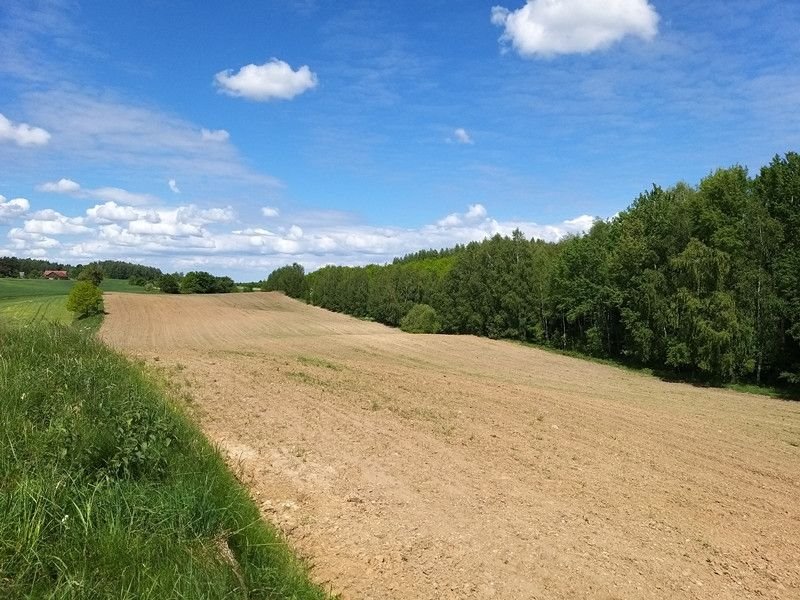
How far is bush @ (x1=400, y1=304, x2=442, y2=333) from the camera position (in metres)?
64.8

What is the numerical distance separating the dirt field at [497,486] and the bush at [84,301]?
54.1 metres

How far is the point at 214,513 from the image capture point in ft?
16.6

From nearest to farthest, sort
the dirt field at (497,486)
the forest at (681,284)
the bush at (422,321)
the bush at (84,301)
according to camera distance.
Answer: the dirt field at (497,486) → the forest at (681,284) → the bush at (84,301) → the bush at (422,321)

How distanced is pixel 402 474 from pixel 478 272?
174ft

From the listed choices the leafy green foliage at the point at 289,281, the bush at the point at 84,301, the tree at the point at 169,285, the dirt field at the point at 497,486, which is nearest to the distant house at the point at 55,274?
the tree at the point at 169,285

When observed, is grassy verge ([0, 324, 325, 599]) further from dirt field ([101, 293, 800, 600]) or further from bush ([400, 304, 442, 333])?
bush ([400, 304, 442, 333])

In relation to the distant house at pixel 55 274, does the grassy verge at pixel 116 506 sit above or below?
below

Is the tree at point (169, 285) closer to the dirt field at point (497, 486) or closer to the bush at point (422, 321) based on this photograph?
the bush at point (422, 321)

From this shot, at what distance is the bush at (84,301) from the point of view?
62031mm

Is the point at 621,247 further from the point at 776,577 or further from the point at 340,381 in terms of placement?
the point at 776,577

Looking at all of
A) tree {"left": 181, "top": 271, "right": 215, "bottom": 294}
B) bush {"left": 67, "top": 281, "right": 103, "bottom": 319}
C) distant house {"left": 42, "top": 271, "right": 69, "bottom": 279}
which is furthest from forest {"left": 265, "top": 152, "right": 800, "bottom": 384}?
distant house {"left": 42, "top": 271, "right": 69, "bottom": 279}

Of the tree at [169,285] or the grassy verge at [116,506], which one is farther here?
the tree at [169,285]

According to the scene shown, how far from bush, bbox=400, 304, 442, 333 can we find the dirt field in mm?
46770

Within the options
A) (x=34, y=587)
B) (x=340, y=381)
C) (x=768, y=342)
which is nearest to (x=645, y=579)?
(x=34, y=587)
